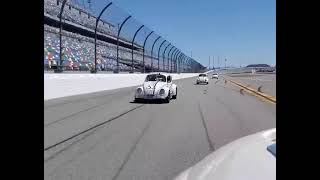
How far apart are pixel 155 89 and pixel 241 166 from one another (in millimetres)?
13567

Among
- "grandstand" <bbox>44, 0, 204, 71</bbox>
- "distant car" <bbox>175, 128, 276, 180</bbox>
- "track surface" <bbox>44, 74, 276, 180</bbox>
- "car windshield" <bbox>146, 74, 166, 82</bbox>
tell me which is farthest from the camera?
"grandstand" <bbox>44, 0, 204, 71</bbox>

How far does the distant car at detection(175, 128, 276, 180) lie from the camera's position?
13.2 ft

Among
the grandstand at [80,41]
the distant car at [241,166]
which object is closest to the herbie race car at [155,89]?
the distant car at [241,166]

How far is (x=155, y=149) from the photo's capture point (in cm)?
710

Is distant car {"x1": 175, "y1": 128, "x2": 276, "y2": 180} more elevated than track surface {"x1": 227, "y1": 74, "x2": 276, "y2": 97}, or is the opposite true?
track surface {"x1": 227, "y1": 74, "x2": 276, "y2": 97}

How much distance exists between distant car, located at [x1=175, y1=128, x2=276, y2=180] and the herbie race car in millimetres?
12316

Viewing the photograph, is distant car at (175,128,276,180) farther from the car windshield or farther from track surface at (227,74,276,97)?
the car windshield

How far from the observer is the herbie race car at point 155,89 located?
59.6 ft

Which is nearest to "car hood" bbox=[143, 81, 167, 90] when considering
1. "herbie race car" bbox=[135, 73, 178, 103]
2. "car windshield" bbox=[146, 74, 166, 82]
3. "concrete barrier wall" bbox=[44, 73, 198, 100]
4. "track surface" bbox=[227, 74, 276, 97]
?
"herbie race car" bbox=[135, 73, 178, 103]

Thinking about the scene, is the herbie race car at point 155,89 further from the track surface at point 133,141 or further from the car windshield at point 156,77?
the track surface at point 133,141

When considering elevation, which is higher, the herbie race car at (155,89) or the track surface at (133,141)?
the herbie race car at (155,89)

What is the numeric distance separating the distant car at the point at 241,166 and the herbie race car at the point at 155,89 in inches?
485

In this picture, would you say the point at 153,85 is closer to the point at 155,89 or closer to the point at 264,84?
the point at 155,89
